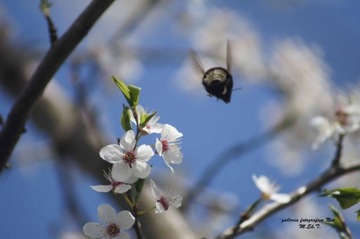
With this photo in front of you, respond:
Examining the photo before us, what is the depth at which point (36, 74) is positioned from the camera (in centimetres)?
92

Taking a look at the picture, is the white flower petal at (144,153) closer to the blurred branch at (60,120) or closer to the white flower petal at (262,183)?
the white flower petal at (262,183)

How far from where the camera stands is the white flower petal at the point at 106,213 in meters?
0.77

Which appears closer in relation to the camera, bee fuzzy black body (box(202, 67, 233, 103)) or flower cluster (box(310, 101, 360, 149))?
bee fuzzy black body (box(202, 67, 233, 103))

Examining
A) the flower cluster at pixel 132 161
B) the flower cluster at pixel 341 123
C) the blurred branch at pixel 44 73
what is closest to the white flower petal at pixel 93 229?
the flower cluster at pixel 132 161

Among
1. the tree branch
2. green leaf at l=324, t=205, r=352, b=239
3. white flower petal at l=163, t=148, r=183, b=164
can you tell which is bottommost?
the tree branch

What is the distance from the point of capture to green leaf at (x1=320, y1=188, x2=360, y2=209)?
799mm

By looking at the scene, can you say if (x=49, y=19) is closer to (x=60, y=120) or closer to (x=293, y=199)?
(x=293, y=199)

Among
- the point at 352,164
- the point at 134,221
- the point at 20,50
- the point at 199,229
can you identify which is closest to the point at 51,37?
the point at 134,221

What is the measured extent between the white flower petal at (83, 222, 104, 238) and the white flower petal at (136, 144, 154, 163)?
118 millimetres

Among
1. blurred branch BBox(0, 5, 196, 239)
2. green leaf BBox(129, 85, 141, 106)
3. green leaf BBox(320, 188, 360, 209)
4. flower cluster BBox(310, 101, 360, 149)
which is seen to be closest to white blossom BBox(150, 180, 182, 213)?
green leaf BBox(129, 85, 141, 106)

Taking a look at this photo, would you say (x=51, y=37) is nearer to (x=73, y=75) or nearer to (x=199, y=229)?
(x=73, y=75)

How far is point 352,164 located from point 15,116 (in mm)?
738

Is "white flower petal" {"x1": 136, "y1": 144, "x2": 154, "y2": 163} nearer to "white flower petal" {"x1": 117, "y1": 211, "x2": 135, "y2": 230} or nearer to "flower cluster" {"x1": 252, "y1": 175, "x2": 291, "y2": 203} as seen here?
"white flower petal" {"x1": 117, "y1": 211, "x2": 135, "y2": 230}

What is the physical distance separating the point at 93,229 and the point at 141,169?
123mm
